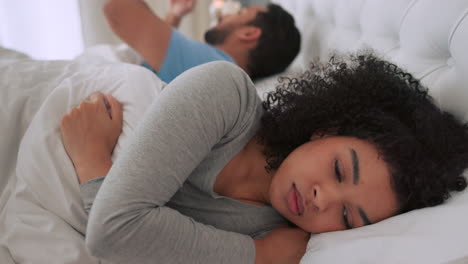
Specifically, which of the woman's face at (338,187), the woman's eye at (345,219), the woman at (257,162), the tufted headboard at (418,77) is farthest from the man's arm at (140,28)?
the woman's eye at (345,219)

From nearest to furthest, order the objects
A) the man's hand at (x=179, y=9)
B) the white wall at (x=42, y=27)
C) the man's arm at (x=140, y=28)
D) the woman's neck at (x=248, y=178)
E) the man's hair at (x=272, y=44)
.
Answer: the woman's neck at (x=248, y=178), the man's arm at (x=140, y=28), the man's hair at (x=272, y=44), the white wall at (x=42, y=27), the man's hand at (x=179, y=9)

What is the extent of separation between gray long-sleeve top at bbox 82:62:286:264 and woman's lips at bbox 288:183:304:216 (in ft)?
0.36

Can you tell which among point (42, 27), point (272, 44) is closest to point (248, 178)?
point (272, 44)

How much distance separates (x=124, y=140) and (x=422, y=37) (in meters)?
0.74

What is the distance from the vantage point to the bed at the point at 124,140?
1.97 feet

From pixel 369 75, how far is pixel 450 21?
7.5 inches

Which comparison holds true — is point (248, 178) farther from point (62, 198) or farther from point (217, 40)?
point (217, 40)

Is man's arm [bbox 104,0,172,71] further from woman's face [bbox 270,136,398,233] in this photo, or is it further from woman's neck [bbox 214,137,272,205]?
woman's face [bbox 270,136,398,233]

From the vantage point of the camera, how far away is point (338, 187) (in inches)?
28.0

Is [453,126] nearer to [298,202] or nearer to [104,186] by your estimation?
[298,202]

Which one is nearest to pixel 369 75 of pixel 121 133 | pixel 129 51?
pixel 121 133

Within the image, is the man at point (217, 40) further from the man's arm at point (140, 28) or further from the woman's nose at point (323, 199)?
the woman's nose at point (323, 199)

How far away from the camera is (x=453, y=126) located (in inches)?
29.9

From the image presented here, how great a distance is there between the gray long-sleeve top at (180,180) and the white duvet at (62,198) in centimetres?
7
